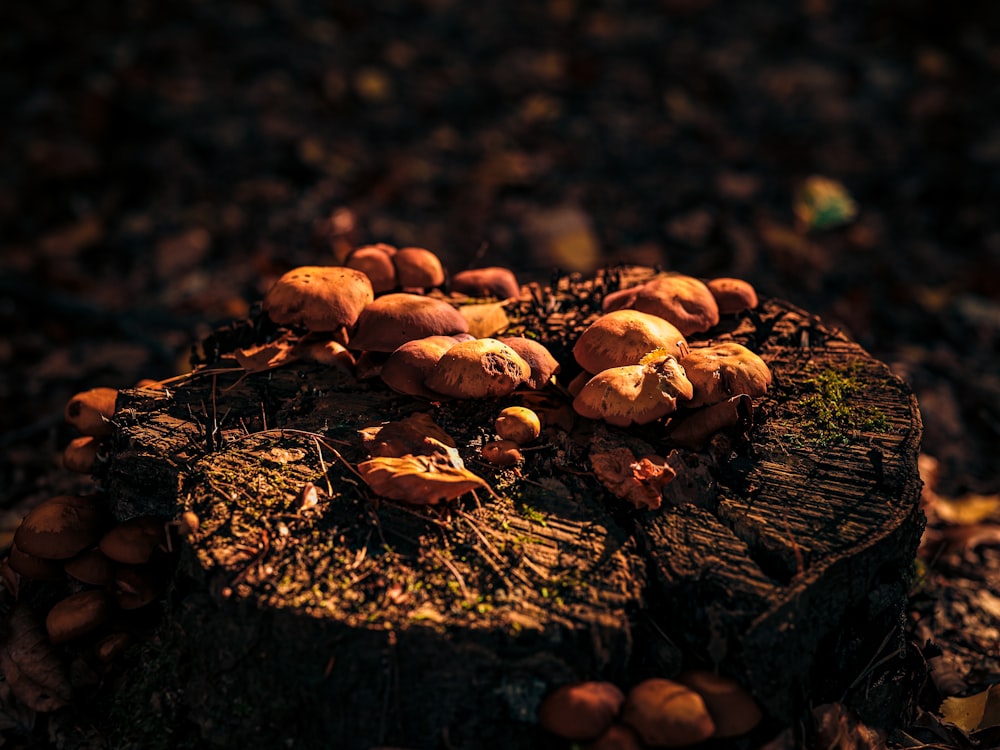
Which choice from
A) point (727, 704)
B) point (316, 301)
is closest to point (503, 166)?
point (316, 301)

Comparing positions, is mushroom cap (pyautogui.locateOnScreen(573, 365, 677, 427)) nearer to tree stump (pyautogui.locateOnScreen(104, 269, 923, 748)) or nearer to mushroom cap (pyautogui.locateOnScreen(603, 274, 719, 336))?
tree stump (pyautogui.locateOnScreen(104, 269, 923, 748))

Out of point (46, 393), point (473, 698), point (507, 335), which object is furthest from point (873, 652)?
point (46, 393)

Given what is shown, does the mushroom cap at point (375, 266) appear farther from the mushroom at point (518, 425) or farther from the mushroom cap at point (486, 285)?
the mushroom at point (518, 425)

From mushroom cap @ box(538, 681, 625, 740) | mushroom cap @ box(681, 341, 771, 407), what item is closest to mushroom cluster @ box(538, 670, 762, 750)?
mushroom cap @ box(538, 681, 625, 740)

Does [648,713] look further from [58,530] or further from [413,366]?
[58,530]

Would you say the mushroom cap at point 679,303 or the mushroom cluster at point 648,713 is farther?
the mushroom cap at point 679,303

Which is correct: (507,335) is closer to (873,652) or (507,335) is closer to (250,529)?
(250,529)

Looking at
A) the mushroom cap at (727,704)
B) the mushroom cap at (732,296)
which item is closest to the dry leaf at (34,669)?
the mushroom cap at (727,704)
